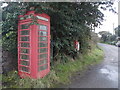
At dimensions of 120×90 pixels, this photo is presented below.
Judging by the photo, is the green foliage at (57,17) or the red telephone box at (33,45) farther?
the green foliage at (57,17)

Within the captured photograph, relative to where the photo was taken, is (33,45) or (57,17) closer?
(33,45)

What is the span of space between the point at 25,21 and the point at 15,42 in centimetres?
109

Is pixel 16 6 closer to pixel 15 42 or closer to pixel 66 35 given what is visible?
pixel 15 42

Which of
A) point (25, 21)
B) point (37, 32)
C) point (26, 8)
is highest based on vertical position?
point (26, 8)

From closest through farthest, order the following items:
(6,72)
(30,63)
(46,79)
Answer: (30,63) < (46,79) < (6,72)

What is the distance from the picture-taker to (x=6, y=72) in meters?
3.71

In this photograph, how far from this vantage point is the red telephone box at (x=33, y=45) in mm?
3088

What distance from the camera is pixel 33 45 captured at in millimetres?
3086

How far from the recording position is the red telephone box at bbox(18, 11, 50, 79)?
3.09 metres

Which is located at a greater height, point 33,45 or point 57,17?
point 57,17

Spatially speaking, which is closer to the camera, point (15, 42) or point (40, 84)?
point (40, 84)

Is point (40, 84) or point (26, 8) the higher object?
point (26, 8)

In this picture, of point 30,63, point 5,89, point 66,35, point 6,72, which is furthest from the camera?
point 66,35

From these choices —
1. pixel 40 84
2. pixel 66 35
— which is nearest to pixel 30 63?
pixel 40 84
